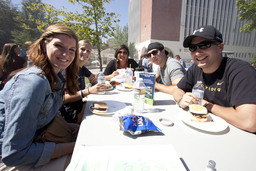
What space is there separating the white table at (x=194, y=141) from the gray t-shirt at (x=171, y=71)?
5.04ft

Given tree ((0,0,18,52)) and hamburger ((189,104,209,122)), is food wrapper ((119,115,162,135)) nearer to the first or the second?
hamburger ((189,104,209,122))

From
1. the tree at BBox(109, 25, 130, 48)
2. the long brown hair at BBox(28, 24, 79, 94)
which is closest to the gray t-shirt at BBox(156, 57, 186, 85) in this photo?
the long brown hair at BBox(28, 24, 79, 94)

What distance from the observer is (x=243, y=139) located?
101cm

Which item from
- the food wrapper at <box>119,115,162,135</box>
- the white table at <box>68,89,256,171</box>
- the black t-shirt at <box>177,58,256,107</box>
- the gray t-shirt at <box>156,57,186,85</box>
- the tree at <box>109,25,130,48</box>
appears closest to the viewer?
the white table at <box>68,89,256,171</box>

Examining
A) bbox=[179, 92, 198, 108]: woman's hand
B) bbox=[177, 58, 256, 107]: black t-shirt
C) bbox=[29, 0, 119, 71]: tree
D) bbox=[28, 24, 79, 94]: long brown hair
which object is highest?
bbox=[29, 0, 119, 71]: tree

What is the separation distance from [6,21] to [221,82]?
3429cm

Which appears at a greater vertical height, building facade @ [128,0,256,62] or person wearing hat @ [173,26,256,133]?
building facade @ [128,0,256,62]

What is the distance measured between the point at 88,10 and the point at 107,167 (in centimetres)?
589

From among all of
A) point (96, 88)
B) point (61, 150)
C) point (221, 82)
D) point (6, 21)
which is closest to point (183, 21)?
point (221, 82)

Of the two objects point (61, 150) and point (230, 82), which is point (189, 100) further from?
point (61, 150)

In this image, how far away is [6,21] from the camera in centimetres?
2342

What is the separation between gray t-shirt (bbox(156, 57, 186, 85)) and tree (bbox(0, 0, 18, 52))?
103 ft

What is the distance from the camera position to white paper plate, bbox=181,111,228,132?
43.2 inches

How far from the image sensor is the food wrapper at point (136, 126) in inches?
39.9
